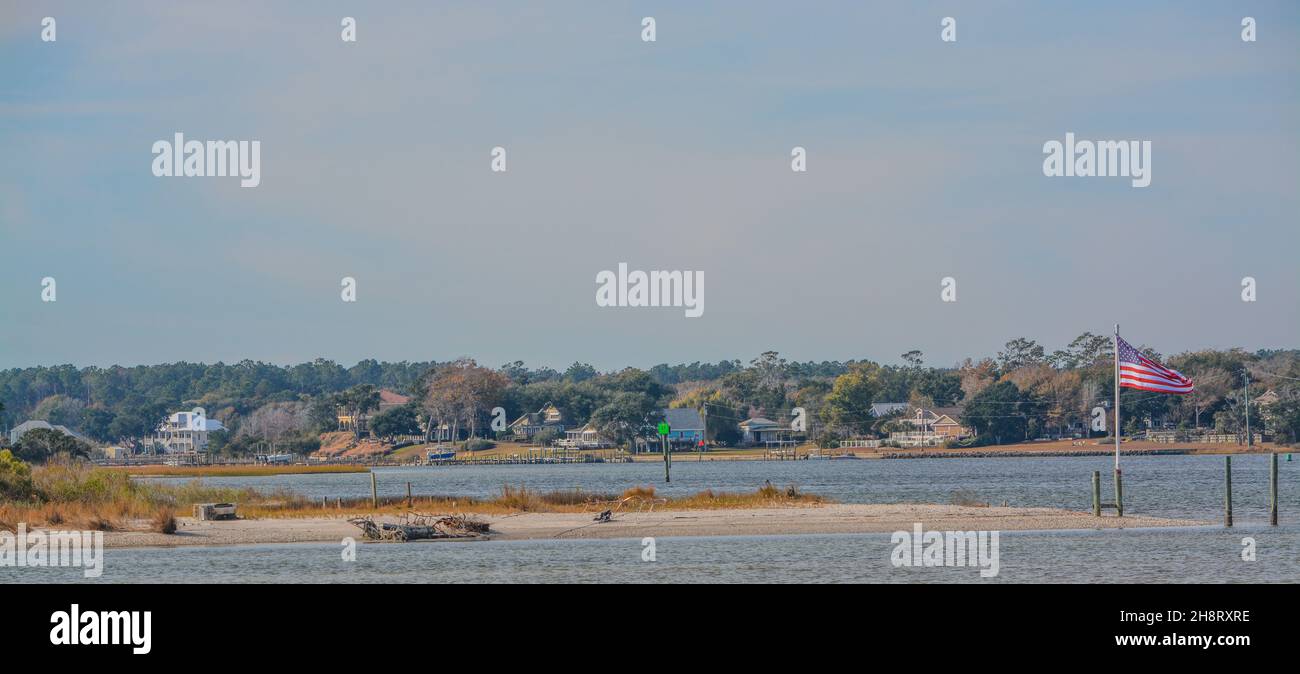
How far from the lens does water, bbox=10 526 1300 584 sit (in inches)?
1391

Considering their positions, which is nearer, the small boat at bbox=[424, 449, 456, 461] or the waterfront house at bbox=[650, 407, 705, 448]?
the small boat at bbox=[424, 449, 456, 461]

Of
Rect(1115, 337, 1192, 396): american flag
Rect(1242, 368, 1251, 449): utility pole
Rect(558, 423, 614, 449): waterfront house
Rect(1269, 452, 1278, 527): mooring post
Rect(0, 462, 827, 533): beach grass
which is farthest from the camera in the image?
Rect(558, 423, 614, 449): waterfront house

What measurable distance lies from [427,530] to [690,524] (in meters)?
9.07

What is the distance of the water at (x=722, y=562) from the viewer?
116 ft

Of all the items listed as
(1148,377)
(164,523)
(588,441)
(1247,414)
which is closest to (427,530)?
(164,523)

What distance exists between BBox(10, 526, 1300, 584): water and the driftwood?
1.23ft

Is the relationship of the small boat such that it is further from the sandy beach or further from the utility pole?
the sandy beach

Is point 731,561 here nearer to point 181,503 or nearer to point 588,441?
point 181,503

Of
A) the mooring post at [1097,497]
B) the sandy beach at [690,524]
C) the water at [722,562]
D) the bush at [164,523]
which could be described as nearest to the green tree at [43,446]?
the sandy beach at [690,524]

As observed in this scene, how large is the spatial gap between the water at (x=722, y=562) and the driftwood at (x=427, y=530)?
0.37 metres

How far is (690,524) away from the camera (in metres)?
47.3

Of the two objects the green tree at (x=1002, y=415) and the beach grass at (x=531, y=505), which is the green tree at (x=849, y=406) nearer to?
the green tree at (x=1002, y=415)

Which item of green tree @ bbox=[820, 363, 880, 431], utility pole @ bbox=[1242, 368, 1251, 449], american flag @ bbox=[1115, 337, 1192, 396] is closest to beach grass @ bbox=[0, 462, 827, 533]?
american flag @ bbox=[1115, 337, 1192, 396]
